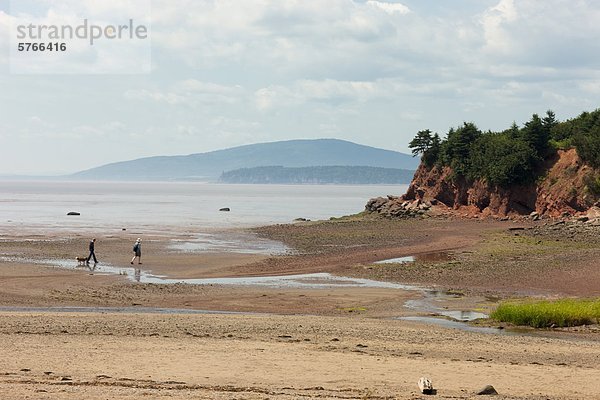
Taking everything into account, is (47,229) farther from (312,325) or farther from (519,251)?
(312,325)

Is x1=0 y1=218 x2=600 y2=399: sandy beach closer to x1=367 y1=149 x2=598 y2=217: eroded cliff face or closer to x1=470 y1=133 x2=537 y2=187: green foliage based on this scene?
x1=367 y1=149 x2=598 y2=217: eroded cliff face

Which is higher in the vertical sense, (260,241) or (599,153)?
(599,153)

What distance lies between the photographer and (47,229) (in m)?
75.6

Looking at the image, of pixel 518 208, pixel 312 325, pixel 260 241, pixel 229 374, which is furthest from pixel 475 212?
pixel 229 374

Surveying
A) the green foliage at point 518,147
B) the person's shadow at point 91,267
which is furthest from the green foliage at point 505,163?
the person's shadow at point 91,267

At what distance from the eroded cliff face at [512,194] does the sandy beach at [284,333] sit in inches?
1034

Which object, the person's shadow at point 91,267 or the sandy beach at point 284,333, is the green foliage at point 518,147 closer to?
the sandy beach at point 284,333

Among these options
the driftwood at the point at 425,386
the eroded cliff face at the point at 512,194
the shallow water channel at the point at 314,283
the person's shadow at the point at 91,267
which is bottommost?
the shallow water channel at the point at 314,283

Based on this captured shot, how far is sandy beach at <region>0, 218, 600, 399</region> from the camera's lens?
16172 millimetres

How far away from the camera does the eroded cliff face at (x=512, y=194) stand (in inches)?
2938

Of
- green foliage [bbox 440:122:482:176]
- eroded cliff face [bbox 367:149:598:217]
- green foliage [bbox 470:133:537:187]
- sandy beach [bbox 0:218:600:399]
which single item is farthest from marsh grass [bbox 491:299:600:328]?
green foliage [bbox 440:122:482:176]

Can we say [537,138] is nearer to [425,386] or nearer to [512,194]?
[512,194]

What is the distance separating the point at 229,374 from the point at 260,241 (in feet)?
161

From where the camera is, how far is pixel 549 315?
1006 inches
